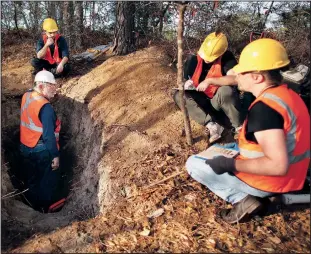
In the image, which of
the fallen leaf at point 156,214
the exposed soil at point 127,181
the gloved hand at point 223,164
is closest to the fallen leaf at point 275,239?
the exposed soil at point 127,181

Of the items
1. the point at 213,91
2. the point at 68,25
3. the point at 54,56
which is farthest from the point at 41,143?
the point at 68,25

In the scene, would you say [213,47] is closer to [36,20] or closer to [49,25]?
[49,25]

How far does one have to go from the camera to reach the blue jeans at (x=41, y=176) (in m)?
5.49

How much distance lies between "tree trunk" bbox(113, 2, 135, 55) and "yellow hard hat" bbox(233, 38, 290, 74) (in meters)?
4.61

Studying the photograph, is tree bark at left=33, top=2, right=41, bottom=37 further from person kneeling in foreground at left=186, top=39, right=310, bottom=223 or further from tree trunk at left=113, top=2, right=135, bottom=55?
person kneeling in foreground at left=186, top=39, right=310, bottom=223

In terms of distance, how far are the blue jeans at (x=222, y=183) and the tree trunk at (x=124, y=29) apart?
4407 millimetres

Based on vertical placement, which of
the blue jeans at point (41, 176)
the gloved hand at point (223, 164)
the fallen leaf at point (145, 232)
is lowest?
the blue jeans at point (41, 176)

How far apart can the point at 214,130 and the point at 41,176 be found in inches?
120

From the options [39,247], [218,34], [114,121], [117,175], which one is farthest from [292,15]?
[39,247]

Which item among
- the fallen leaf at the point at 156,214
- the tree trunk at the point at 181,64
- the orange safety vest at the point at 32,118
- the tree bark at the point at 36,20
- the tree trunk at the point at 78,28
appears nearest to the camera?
the fallen leaf at the point at 156,214

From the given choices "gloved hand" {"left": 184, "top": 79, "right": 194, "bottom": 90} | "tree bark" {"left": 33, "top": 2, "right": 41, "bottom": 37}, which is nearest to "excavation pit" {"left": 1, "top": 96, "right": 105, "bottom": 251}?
"gloved hand" {"left": 184, "top": 79, "right": 194, "bottom": 90}

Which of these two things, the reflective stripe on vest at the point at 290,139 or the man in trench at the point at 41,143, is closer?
Answer: the reflective stripe on vest at the point at 290,139

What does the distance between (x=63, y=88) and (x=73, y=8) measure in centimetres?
474

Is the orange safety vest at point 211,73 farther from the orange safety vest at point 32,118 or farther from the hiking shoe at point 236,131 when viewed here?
the orange safety vest at point 32,118
